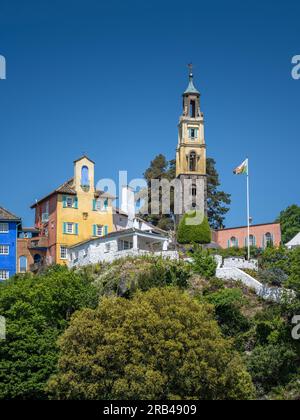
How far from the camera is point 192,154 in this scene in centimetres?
9325

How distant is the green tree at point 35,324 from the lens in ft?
169

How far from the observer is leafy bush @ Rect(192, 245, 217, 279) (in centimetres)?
6644

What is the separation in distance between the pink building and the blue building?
22.1 metres

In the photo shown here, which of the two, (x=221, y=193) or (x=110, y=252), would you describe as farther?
(x=221, y=193)

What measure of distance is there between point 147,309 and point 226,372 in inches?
198

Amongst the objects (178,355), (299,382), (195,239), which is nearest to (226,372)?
(178,355)

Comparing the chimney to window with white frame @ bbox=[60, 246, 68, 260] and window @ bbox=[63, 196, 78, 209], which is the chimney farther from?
window with white frame @ bbox=[60, 246, 68, 260]

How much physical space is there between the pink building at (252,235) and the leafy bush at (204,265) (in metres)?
23.3

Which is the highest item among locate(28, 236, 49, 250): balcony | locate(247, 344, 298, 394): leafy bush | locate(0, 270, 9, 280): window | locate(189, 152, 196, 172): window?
locate(189, 152, 196, 172): window

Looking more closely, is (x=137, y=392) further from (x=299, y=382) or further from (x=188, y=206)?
(x=188, y=206)

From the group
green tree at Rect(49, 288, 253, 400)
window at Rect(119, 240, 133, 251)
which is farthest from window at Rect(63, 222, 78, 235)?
green tree at Rect(49, 288, 253, 400)

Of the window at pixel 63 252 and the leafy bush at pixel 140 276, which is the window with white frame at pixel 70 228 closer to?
the window at pixel 63 252

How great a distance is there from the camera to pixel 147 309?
159ft

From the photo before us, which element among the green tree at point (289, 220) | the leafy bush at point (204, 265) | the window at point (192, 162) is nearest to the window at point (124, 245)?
the leafy bush at point (204, 265)
